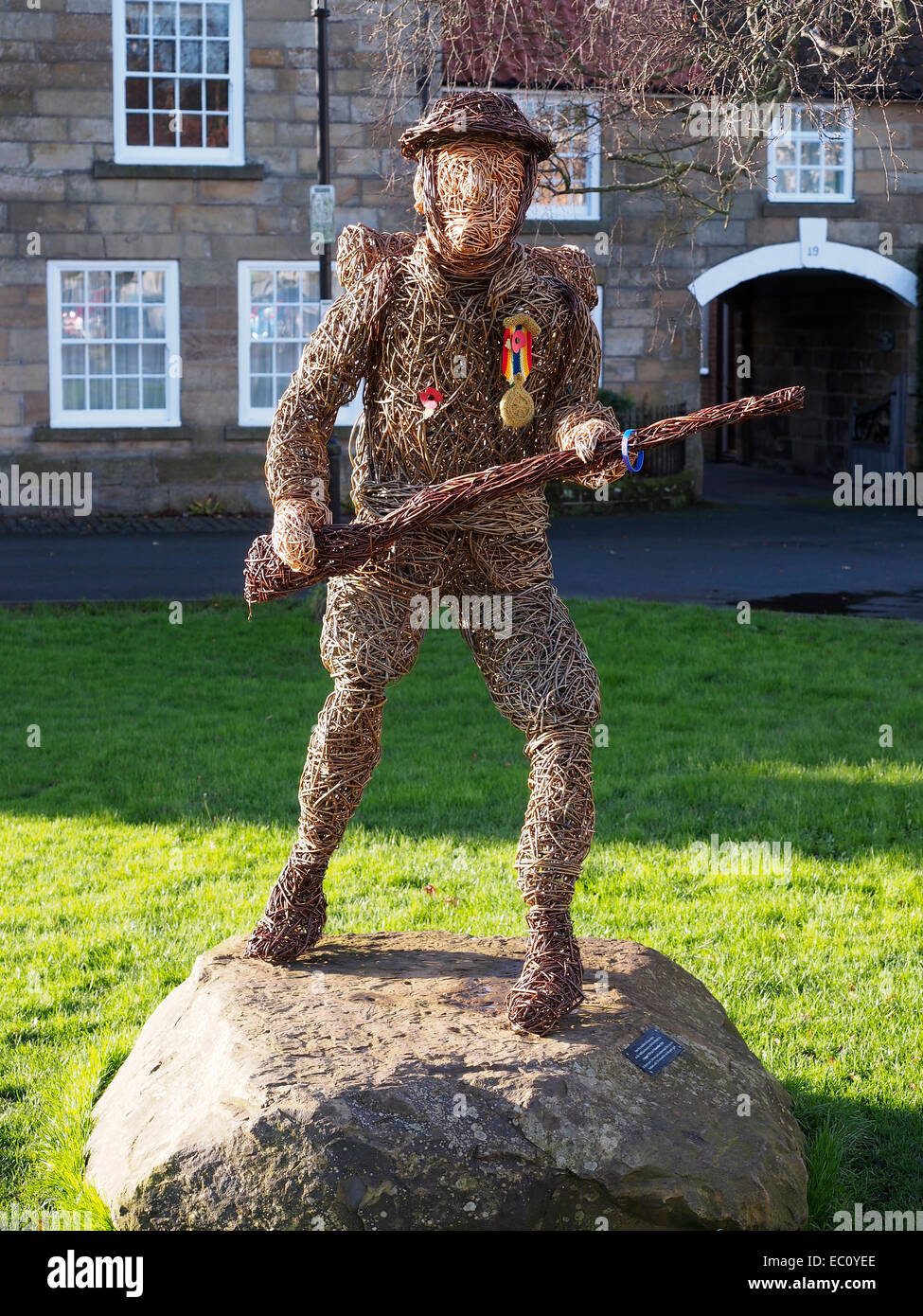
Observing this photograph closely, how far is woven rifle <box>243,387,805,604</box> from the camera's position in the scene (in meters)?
3.46

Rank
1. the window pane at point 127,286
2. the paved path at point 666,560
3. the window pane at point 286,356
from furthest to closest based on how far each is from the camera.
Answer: the window pane at point 286,356
the window pane at point 127,286
the paved path at point 666,560

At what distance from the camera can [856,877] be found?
20.0 feet

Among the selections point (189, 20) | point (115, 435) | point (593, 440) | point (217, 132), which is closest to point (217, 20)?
point (189, 20)

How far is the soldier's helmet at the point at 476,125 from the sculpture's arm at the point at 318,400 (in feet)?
1.28

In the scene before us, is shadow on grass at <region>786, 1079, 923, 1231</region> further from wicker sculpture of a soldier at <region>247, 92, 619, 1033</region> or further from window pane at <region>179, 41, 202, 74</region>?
window pane at <region>179, 41, 202, 74</region>

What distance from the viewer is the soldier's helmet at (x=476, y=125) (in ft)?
12.3

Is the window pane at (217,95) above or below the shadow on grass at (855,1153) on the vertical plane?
above

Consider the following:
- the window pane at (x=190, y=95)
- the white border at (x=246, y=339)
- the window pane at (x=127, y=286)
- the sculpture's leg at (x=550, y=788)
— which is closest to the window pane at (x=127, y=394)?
the window pane at (x=127, y=286)

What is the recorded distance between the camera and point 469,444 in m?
4.06

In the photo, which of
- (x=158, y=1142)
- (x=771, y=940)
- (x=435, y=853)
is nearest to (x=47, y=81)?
(x=435, y=853)

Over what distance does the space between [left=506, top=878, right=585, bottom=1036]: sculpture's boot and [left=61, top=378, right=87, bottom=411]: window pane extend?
45.7 feet

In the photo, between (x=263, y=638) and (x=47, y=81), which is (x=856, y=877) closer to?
(x=263, y=638)

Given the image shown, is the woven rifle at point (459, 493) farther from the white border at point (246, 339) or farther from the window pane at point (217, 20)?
the window pane at point (217, 20)

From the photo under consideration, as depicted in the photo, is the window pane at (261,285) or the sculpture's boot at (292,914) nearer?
the sculpture's boot at (292,914)
